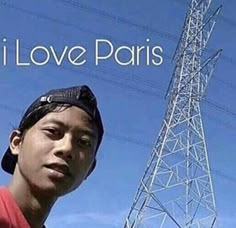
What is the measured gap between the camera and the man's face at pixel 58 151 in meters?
0.75

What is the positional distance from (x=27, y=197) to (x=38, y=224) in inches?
1.7

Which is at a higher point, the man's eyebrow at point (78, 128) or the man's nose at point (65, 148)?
the man's eyebrow at point (78, 128)

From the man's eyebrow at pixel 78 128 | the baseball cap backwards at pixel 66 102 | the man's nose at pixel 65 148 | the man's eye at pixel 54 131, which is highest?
the baseball cap backwards at pixel 66 102

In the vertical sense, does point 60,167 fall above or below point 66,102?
below

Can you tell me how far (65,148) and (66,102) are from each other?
0.08 metres

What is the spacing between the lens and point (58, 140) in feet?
2.57

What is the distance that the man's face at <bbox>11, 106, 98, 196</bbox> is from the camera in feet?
2.47

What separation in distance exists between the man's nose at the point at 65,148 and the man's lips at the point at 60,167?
0.01 meters

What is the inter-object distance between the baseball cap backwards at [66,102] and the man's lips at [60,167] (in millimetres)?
80

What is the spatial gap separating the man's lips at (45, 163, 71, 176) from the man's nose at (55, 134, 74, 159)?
14mm

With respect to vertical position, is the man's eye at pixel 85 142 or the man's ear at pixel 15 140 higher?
the man's eye at pixel 85 142

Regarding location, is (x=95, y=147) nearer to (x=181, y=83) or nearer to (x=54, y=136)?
(x=54, y=136)

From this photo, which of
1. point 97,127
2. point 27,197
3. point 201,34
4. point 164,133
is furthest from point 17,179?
point 201,34

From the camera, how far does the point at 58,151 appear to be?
76 centimetres
